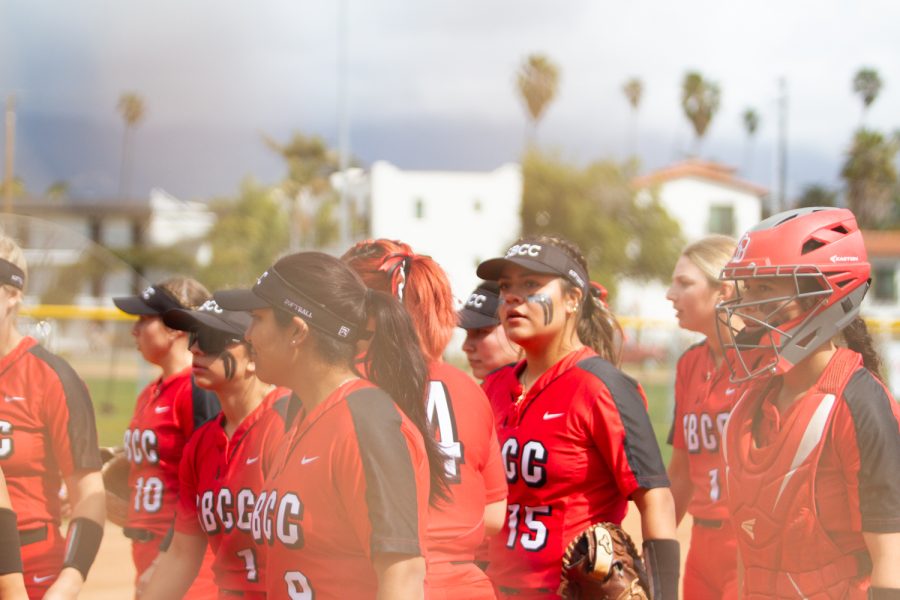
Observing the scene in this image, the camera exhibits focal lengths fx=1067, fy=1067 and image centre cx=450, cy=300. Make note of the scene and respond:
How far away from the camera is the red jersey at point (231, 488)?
3.26 meters

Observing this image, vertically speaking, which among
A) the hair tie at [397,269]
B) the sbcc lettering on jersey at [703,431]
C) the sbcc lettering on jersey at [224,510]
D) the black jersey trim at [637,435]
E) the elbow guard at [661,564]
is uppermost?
the hair tie at [397,269]

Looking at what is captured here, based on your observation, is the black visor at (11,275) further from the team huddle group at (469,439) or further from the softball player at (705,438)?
the softball player at (705,438)

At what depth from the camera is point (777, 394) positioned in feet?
9.20

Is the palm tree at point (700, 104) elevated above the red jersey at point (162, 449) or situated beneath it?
elevated above

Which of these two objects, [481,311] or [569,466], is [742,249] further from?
[481,311]

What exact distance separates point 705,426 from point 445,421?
1650 mm

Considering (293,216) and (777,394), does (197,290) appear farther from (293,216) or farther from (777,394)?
(293,216)

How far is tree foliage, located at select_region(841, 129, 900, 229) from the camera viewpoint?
48031 millimetres

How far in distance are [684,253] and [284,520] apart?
8.38ft

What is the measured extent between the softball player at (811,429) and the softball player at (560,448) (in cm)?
40

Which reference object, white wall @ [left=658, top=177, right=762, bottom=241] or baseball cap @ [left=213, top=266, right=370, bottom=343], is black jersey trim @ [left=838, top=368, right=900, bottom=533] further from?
white wall @ [left=658, top=177, right=762, bottom=241]

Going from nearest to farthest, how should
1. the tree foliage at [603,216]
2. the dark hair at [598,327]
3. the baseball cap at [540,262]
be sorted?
the baseball cap at [540,262]
the dark hair at [598,327]
the tree foliage at [603,216]

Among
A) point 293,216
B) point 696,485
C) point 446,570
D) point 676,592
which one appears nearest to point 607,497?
point 676,592

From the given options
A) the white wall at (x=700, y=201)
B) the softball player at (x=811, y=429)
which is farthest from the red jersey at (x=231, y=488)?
the white wall at (x=700, y=201)
